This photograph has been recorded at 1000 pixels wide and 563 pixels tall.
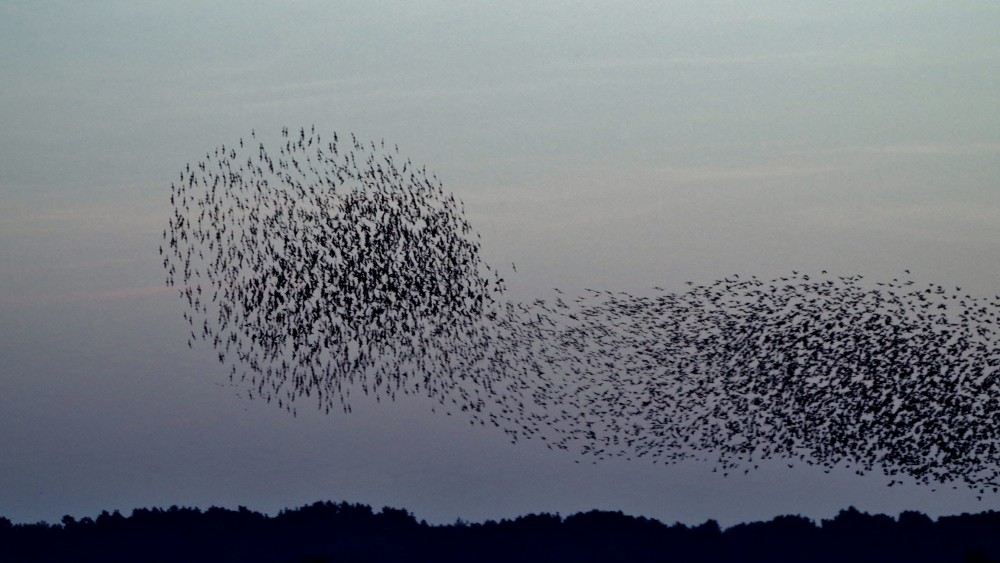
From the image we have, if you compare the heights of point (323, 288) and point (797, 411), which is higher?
point (323, 288)

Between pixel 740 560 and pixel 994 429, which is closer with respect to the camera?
pixel 994 429

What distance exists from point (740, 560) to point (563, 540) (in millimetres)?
11994

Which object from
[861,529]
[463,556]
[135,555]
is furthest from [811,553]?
[135,555]

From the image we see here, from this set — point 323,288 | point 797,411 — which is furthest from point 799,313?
point 323,288

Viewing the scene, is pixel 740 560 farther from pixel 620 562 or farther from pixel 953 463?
pixel 953 463

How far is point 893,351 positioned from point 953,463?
4.37m

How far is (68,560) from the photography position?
87.1 metres

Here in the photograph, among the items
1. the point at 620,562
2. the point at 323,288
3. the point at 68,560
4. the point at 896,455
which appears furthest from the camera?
the point at 68,560

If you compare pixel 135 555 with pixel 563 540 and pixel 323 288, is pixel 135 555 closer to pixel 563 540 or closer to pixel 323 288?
pixel 563 540

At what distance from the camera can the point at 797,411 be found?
42.0 metres

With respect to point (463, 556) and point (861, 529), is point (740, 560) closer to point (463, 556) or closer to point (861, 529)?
point (861, 529)

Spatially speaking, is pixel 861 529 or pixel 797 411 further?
pixel 861 529

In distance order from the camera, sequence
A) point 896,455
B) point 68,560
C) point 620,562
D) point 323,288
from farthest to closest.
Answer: point 68,560 → point 620,562 → point 896,455 → point 323,288

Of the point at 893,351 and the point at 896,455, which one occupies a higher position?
the point at 893,351
